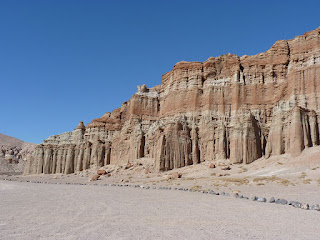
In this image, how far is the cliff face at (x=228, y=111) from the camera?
4209 centimetres

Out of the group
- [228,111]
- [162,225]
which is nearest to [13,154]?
[228,111]

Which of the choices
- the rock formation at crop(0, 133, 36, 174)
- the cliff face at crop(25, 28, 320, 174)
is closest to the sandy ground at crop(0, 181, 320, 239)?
the cliff face at crop(25, 28, 320, 174)

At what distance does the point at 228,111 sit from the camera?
52.4 m

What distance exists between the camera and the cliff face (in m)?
42.1

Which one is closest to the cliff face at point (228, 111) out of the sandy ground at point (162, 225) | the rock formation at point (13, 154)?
the sandy ground at point (162, 225)

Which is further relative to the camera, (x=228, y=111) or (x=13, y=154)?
(x=13, y=154)

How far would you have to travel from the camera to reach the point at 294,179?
2498 cm

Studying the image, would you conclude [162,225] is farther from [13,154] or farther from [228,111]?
[13,154]

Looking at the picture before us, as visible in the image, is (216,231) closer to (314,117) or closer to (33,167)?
(314,117)

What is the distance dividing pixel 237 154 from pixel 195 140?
10053 millimetres

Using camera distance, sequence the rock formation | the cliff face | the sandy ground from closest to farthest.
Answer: the sandy ground < the cliff face < the rock formation

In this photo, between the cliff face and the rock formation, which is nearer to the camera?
the cliff face

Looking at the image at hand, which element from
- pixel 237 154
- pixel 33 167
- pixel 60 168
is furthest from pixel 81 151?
pixel 237 154

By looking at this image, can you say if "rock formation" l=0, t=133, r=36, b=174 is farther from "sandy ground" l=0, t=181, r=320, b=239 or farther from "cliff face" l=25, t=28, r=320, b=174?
"sandy ground" l=0, t=181, r=320, b=239
